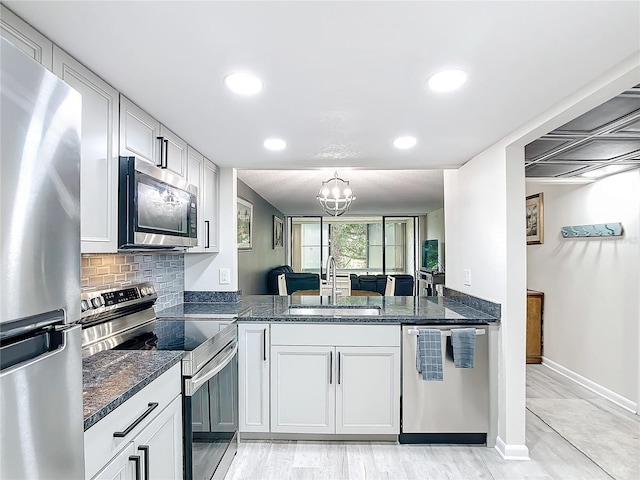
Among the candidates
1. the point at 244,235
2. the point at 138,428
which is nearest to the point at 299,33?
the point at 138,428

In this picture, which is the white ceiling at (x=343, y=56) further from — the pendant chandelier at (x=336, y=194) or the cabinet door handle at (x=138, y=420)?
the pendant chandelier at (x=336, y=194)

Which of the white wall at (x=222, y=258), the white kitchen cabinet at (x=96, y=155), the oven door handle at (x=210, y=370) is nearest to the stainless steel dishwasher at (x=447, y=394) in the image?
the oven door handle at (x=210, y=370)

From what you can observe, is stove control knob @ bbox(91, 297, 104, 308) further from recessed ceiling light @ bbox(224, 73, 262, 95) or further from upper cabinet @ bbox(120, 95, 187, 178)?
recessed ceiling light @ bbox(224, 73, 262, 95)

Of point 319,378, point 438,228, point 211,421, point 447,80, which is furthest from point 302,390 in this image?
point 438,228

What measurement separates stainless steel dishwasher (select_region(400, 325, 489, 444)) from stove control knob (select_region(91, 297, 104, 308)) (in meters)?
1.83

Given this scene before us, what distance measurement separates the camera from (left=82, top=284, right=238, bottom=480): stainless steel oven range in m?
1.67

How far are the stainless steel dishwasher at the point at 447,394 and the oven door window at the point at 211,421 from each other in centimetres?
116

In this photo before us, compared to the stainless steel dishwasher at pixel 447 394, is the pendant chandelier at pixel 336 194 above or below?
above

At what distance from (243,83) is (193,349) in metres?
1.24

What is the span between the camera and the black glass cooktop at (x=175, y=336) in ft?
5.80

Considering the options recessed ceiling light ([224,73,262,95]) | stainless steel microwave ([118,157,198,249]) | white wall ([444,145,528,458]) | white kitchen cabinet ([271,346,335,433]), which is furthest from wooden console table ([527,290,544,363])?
recessed ceiling light ([224,73,262,95])

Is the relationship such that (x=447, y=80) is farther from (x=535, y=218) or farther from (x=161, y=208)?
(x=535, y=218)

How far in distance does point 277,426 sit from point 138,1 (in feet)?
8.09

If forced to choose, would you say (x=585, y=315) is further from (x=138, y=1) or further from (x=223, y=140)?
(x=138, y=1)
